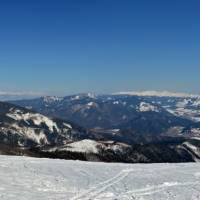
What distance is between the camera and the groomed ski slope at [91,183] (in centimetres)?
3812

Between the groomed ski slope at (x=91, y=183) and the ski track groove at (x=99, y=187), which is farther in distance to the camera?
the groomed ski slope at (x=91, y=183)

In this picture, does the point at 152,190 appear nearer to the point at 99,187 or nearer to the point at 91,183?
the point at 99,187

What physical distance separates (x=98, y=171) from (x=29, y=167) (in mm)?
8963

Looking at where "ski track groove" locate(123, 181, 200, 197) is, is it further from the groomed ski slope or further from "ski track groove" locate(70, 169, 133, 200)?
"ski track groove" locate(70, 169, 133, 200)

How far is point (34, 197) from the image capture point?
35812 mm

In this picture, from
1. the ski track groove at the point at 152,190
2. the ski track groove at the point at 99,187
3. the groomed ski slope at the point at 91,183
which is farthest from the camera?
the ski track groove at the point at 152,190

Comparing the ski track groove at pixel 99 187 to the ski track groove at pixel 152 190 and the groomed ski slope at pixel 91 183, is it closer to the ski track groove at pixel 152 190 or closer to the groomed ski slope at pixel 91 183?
the groomed ski slope at pixel 91 183

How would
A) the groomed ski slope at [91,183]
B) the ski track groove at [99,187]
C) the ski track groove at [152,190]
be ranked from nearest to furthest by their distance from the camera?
the ski track groove at [99,187] → the groomed ski slope at [91,183] → the ski track groove at [152,190]

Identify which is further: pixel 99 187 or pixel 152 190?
pixel 152 190

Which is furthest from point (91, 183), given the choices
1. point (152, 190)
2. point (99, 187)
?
point (152, 190)

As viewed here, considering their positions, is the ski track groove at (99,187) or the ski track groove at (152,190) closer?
the ski track groove at (99,187)

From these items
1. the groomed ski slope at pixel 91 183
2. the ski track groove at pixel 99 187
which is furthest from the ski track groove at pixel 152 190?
the ski track groove at pixel 99 187

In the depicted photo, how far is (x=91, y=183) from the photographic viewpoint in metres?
44.8

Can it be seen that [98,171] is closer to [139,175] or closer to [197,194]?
[139,175]
